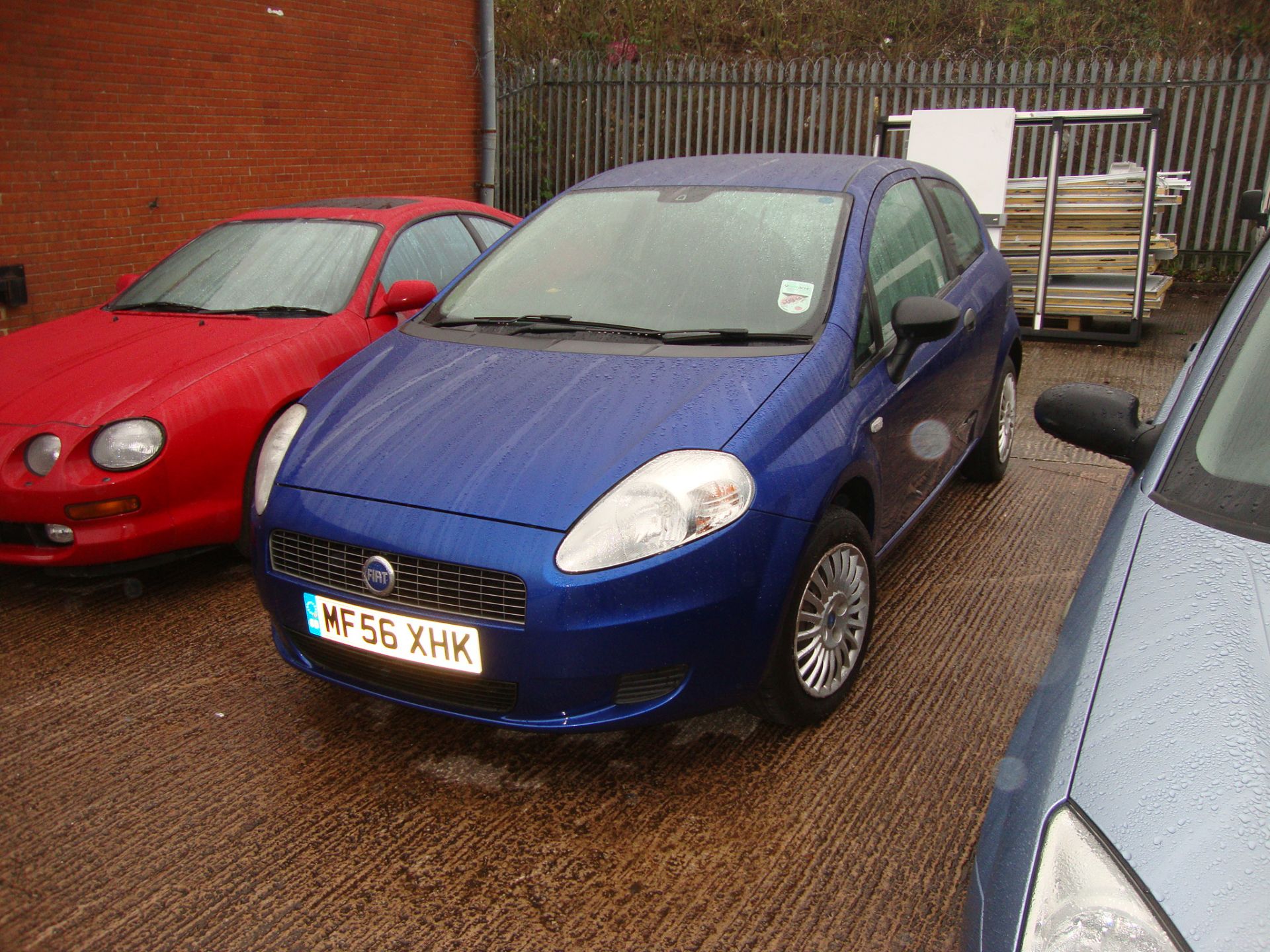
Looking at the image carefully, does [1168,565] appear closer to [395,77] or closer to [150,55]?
[150,55]

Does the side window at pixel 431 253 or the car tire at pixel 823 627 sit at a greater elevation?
the side window at pixel 431 253

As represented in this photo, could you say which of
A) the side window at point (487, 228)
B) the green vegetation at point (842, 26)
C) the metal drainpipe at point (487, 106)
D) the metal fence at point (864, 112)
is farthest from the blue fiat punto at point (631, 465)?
the green vegetation at point (842, 26)

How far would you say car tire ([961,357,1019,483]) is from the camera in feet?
16.6

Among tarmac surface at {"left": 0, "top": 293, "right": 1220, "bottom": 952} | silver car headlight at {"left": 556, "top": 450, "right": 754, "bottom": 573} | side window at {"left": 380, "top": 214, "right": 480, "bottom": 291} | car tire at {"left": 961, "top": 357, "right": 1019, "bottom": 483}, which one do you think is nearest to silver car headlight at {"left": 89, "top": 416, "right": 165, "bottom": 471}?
tarmac surface at {"left": 0, "top": 293, "right": 1220, "bottom": 952}

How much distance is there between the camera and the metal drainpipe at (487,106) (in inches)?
466

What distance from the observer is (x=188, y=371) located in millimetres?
4074

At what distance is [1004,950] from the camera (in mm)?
1378

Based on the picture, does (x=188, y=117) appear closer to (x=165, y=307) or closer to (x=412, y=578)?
(x=165, y=307)

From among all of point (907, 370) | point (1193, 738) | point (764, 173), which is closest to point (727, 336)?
point (907, 370)

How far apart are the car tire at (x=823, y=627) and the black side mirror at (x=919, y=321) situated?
0.63 m

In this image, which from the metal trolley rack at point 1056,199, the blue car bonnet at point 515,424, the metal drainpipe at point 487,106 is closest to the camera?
the blue car bonnet at point 515,424

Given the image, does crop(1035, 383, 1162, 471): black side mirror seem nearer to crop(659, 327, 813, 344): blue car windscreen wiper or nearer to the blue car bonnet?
the blue car bonnet

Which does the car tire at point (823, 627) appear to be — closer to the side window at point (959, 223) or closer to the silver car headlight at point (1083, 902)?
the silver car headlight at point (1083, 902)

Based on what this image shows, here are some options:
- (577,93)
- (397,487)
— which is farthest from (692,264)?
(577,93)
